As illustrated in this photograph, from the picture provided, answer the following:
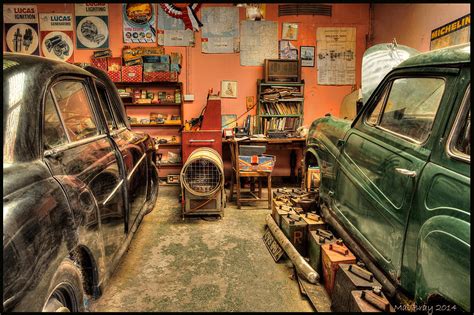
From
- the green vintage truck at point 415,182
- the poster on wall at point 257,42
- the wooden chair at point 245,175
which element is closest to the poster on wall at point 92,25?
the poster on wall at point 257,42

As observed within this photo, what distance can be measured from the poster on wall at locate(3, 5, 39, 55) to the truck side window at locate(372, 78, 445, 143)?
20.8 ft

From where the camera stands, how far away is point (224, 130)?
19.3ft

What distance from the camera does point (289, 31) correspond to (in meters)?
6.17

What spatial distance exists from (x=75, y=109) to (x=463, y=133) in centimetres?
244

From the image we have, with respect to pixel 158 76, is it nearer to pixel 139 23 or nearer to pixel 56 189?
pixel 139 23

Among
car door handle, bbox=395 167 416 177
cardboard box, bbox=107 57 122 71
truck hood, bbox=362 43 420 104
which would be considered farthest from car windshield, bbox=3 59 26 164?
cardboard box, bbox=107 57 122 71

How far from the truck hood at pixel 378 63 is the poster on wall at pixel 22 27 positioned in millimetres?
5942

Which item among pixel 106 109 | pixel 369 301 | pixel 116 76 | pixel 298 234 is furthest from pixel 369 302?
pixel 116 76

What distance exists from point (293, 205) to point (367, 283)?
5.50 feet

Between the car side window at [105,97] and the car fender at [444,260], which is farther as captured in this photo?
the car side window at [105,97]

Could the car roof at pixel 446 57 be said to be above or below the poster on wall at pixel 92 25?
below

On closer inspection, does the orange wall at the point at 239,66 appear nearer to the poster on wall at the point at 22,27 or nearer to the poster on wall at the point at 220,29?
the poster on wall at the point at 220,29

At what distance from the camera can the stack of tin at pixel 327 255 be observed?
1.94 meters

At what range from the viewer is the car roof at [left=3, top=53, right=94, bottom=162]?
1477mm
